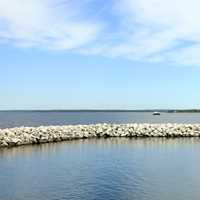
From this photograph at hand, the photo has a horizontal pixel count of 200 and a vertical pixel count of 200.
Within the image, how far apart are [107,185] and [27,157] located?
10153 mm

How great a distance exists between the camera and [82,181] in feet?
81.7

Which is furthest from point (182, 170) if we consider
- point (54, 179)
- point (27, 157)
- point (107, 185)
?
point (27, 157)

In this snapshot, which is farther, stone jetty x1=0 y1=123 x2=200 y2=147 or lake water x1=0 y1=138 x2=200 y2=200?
stone jetty x1=0 y1=123 x2=200 y2=147

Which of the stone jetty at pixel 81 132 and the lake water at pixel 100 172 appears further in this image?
the stone jetty at pixel 81 132

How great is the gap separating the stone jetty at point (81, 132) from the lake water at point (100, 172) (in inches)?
89.1

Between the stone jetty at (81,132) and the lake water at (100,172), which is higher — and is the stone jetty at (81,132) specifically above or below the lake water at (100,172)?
above

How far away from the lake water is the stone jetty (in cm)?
226

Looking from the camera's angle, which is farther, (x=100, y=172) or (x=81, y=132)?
(x=81, y=132)

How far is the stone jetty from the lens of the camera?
1618 inches

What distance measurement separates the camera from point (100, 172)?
27.4 meters

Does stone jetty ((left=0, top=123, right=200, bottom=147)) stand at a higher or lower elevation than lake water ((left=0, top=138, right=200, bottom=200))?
higher

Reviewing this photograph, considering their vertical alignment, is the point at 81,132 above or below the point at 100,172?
above

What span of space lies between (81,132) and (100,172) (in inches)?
813

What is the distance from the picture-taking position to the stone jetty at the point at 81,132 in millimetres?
41103
